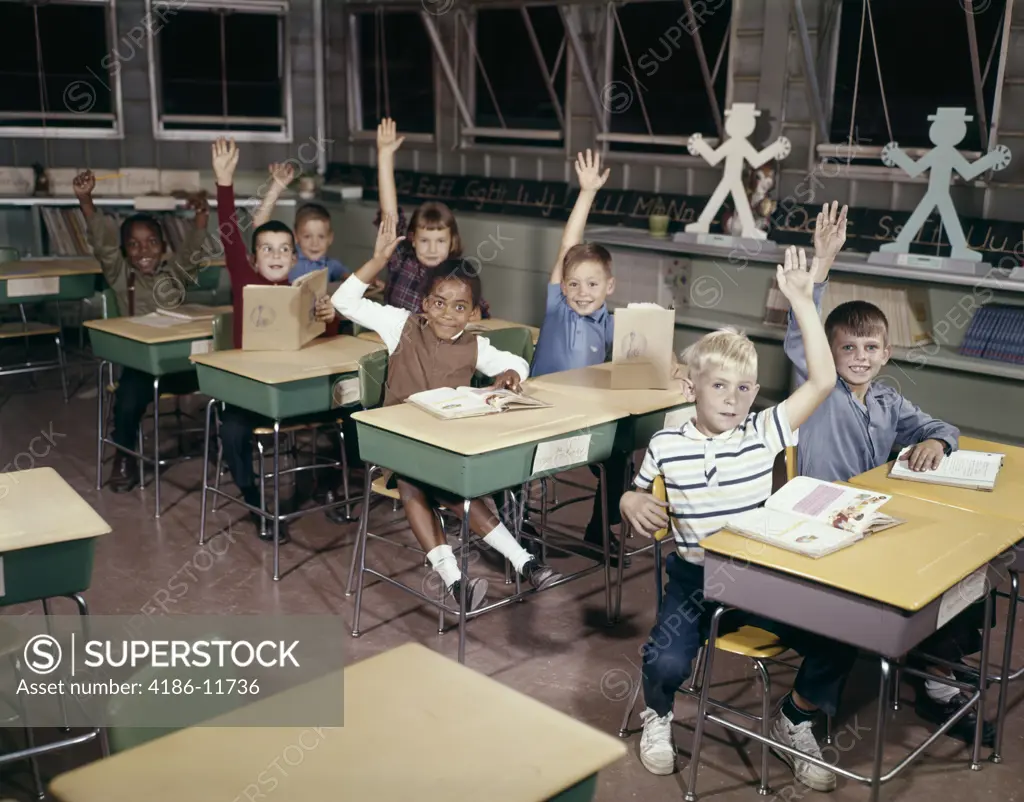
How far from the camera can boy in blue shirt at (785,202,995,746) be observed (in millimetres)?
2814

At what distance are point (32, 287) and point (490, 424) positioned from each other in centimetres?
366

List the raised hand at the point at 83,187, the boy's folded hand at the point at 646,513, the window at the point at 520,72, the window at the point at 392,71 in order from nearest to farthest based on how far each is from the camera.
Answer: the boy's folded hand at the point at 646,513
the raised hand at the point at 83,187
the window at the point at 520,72
the window at the point at 392,71

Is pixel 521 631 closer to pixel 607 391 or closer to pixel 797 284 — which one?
pixel 607 391

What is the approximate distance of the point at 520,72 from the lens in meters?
6.84

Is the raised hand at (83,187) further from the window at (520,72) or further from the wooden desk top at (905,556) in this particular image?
the wooden desk top at (905,556)

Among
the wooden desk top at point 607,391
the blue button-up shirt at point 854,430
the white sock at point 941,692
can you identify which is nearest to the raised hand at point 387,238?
the wooden desk top at point 607,391

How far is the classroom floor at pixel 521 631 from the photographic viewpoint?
2598mm

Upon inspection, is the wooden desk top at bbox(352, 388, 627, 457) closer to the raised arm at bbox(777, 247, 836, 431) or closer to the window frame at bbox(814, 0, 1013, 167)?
the raised arm at bbox(777, 247, 836, 431)

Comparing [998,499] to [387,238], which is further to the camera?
[387,238]

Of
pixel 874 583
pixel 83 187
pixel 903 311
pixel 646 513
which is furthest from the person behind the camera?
pixel 83 187

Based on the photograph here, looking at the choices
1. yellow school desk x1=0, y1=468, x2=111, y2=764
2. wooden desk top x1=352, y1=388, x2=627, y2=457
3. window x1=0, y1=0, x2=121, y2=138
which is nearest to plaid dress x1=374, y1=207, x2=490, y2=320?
wooden desk top x1=352, y1=388, x2=627, y2=457

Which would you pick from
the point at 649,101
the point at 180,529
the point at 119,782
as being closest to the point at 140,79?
the point at 649,101

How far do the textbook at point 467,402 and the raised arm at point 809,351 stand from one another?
899 millimetres

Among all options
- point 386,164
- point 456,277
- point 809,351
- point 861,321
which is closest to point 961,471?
point 861,321
